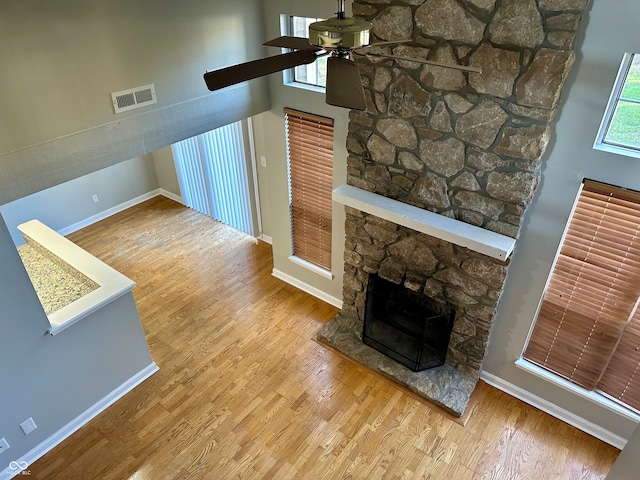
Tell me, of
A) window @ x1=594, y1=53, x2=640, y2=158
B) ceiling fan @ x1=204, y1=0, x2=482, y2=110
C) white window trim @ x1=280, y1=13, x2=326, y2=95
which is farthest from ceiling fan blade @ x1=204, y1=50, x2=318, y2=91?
white window trim @ x1=280, y1=13, x2=326, y2=95

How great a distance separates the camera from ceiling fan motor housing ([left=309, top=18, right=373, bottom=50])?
1637 mm

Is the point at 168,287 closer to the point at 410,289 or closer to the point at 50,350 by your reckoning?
the point at 50,350

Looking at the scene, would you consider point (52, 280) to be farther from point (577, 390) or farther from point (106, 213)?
point (577, 390)

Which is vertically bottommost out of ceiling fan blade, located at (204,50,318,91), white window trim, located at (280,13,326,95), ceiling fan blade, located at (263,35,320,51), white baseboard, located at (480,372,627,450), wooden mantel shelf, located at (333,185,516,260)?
Result: white baseboard, located at (480,372,627,450)

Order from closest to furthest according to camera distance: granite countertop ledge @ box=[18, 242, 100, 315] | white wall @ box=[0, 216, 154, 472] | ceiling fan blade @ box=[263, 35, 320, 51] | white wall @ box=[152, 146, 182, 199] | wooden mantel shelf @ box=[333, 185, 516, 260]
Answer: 1. ceiling fan blade @ box=[263, 35, 320, 51]
2. white wall @ box=[0, 216, 154, 472]
3. wooden mantel shelf @ box=[333, 185, 516, 260]
4. granite countertop ledge @ box=[18, 242, 100, 315]
5. white wall @ box=[152, 146, 182, 199]

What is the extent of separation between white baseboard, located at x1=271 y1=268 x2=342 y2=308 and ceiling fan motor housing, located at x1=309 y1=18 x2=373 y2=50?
347 centimetres

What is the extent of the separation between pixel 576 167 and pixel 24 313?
382 centimetres

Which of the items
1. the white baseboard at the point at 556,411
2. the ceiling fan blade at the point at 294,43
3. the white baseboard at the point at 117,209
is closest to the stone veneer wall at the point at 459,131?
the white baseboard at the point at 556,411

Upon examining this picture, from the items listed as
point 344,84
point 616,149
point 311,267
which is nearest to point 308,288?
point 311,267

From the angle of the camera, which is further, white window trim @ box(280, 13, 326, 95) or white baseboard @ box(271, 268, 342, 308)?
white baseboard @ box(271, 268, 342, 308)

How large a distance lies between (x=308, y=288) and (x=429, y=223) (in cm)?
204

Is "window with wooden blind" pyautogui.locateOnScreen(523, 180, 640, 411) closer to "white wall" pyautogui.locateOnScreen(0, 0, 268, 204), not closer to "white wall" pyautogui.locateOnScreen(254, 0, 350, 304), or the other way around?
"white wall" pyautogui.locateOnScreen(254, 0, 350, 304)

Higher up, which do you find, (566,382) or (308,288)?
(566,382)

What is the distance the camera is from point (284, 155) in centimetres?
452
